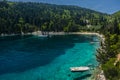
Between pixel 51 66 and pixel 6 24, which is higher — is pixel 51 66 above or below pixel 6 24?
below

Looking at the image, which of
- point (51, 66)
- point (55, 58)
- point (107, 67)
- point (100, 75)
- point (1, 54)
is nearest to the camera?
point (107, 67)

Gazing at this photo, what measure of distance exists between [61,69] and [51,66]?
688 centimetres

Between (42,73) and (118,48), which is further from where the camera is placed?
(118,48)

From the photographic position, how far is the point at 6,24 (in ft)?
642

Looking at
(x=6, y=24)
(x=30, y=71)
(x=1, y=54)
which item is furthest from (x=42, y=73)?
(x=6, y=24)

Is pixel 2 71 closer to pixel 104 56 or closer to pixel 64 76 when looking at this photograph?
pixel 64 76

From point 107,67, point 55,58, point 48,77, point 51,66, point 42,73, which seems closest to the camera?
point 107,67

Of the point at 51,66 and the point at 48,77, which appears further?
the point at 51,66

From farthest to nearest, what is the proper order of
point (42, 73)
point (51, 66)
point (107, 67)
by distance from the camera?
point (51, 66), point (42, 73), point (107, 67)

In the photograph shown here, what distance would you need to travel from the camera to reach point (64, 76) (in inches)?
2945

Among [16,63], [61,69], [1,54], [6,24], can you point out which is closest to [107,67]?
[61,69]

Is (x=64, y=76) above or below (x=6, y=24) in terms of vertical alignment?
below

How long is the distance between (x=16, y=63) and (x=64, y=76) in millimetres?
27127

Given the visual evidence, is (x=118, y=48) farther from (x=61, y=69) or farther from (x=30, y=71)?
(x=30, y=71)
